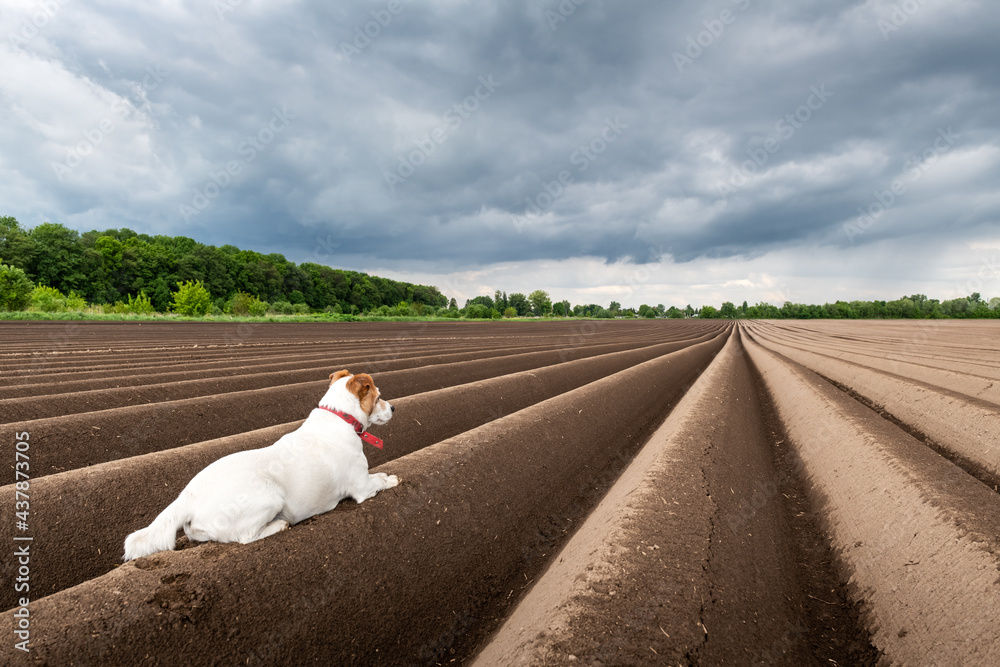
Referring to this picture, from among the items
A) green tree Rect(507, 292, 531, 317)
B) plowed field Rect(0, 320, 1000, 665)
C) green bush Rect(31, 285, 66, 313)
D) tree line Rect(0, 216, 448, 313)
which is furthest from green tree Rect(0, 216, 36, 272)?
green tree Rect(507, 292, 531, 317)

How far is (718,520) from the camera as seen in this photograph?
349 cm

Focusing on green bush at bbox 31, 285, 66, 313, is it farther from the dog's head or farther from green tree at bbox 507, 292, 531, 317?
green tree at bbox 507, 292, 531, 317

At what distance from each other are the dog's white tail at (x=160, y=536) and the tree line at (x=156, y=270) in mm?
65911

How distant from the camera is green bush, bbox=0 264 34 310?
3819cm

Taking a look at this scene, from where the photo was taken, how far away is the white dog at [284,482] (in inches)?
101

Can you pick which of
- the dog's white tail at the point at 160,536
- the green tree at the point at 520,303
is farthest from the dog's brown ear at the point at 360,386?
the green tree at the point at 520,303

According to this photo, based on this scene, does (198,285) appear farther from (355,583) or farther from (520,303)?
(520,303)

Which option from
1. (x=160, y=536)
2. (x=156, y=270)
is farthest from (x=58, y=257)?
(x=160, y=536)

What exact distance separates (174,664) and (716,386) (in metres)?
9.48

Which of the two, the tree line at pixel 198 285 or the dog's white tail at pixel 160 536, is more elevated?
the tree line at pixel 198 285

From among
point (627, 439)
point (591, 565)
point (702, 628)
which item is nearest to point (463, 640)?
point (591, 565)

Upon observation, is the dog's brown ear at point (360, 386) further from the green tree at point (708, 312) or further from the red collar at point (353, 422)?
→ the green tree at point (708, 312)

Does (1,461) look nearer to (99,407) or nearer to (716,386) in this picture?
(99,407)

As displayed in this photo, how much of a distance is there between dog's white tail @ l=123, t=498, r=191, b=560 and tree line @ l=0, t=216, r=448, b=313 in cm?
6591
